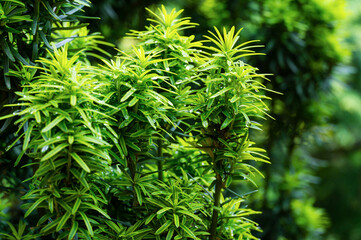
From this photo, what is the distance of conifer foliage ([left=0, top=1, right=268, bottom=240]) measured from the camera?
568 millimetres

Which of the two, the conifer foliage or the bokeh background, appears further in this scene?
the bokeh background

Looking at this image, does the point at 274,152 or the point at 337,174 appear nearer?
the point at 274,152

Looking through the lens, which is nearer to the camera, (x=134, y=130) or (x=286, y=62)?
(x=134, y=130)

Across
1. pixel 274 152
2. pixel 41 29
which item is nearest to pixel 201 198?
pixel 41 29

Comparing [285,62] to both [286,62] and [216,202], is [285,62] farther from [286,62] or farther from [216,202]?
[216,202]

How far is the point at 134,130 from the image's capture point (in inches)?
26.4

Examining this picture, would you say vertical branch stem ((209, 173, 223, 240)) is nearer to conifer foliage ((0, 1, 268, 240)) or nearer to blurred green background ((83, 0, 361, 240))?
conifer foliage ((0, 1, 268, 240))

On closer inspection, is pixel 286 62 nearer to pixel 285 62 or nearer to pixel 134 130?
pixel 285 62

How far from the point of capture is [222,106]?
67 centimetres

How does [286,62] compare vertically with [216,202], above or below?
above

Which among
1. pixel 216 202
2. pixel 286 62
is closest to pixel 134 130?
pixel 216 202

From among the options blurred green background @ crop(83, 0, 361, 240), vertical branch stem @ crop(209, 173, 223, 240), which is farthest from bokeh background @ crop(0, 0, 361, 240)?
vertical branch stem @ crop(209, 173, 223, 240)

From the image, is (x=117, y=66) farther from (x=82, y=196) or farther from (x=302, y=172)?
(x=302, y=172)

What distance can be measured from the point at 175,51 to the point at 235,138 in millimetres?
217
